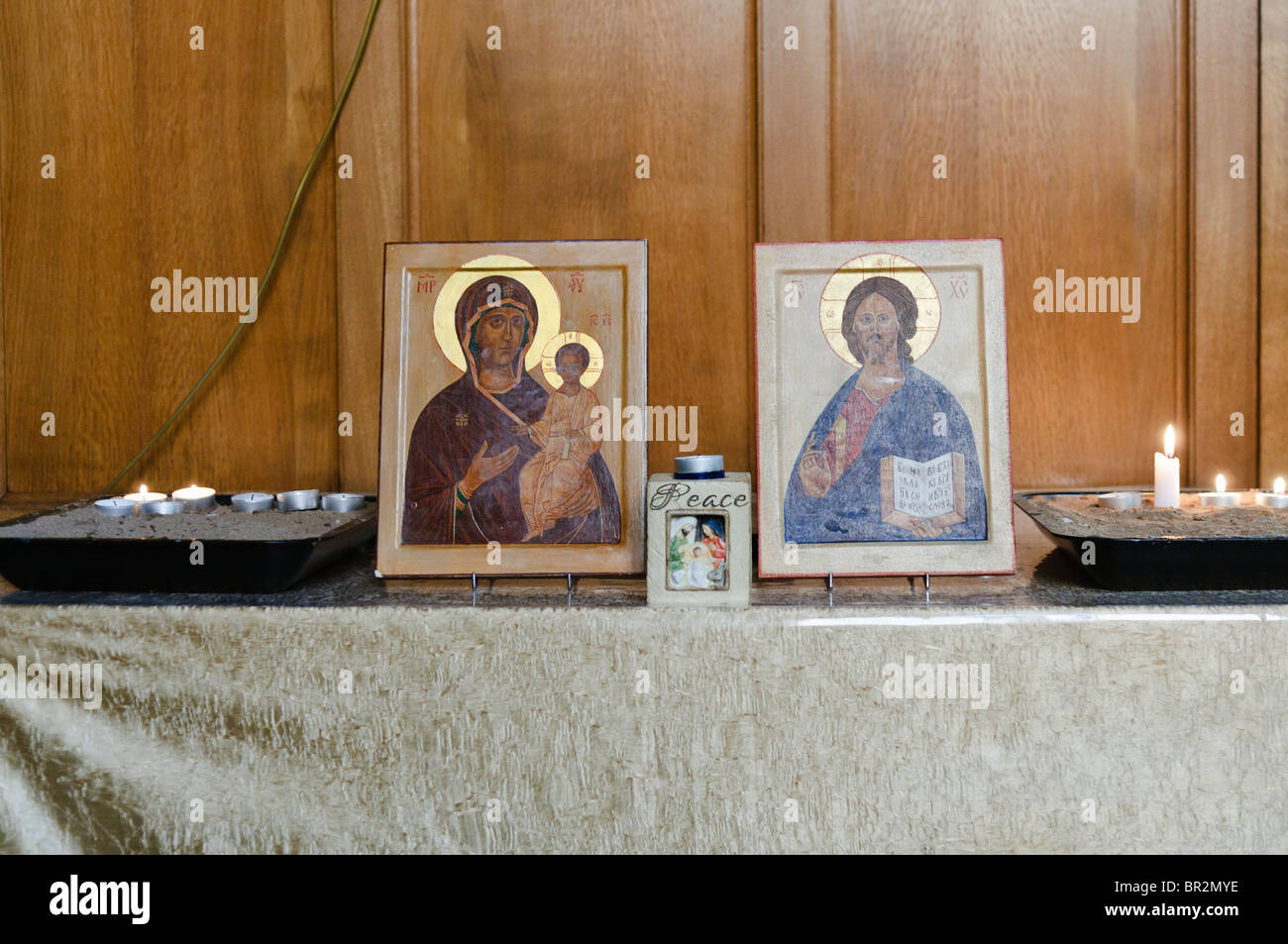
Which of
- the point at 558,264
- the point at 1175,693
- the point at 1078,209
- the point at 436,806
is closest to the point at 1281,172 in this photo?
the point at 1078,209

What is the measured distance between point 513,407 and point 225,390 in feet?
2.86

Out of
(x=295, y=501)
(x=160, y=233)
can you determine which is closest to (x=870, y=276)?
(x=295, y=501)

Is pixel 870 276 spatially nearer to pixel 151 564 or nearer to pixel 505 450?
pixel 505 450

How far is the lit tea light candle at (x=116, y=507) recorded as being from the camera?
1.39 meters

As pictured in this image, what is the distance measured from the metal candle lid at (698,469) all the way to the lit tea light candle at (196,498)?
2.90 ft

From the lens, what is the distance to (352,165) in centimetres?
172

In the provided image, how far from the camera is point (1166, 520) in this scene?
4.05 ft

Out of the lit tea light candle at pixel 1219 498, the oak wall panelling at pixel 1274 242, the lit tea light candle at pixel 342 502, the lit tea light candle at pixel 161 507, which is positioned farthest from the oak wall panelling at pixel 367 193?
the oak wall panelling at pixel 1274 242

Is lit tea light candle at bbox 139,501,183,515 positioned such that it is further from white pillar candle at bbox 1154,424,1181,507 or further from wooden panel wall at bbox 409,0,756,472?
white pillar candle at bbox 1154,424,1181,507

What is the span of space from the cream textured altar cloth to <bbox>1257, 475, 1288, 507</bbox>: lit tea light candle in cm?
42

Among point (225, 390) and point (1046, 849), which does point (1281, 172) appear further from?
point (225, 390)

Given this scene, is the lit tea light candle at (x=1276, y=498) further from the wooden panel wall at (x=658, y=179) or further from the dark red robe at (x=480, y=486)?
the dark red robe at (x=480, y=486)

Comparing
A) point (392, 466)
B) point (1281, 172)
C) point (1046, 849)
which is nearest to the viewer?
point (1046, 849)
